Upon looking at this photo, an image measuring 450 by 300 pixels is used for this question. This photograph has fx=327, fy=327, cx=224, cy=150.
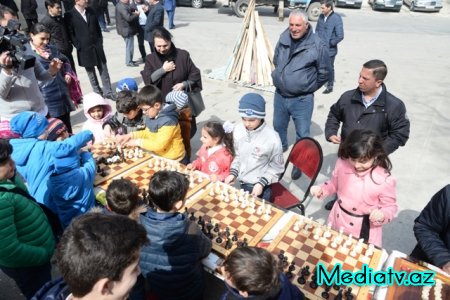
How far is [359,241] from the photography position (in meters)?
2.67

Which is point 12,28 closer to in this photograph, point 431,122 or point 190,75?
point 190,75

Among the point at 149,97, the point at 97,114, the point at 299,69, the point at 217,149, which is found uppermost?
the point at 299,69

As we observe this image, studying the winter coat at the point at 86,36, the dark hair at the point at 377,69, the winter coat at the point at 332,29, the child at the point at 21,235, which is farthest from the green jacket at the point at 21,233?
the winter coat at the point at 332,29

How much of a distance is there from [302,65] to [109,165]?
3.03 metres

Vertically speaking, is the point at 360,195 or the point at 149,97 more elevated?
the point at 149,97

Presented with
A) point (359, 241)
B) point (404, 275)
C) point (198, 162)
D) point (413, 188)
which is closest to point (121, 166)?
point (198, 162)

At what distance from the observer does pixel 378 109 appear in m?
3.63

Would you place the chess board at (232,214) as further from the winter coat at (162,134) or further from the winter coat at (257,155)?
the winter coat at (162,134)

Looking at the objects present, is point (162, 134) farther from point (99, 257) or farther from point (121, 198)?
point (99, 257)

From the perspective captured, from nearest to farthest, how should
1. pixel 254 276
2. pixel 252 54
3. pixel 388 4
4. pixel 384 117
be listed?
pixel 254 276, pixel 384 117, pixel 252 54, pixel 388 4

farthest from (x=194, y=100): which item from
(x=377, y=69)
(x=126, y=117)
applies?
(x=377, y=69)

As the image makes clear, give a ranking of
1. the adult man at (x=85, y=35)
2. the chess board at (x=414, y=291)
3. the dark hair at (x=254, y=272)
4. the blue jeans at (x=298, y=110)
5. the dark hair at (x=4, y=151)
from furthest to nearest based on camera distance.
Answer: the adult man at (x=85, y=35) → the blue jeans at (x=298, y=110) → the dark hair at (x=4, y=151) → the chess board at (x=414, y=291) → the dark hair at (x=254, y=272)

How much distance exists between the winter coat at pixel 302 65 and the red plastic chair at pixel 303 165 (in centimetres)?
124

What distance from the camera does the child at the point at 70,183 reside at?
9.75 feet
